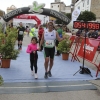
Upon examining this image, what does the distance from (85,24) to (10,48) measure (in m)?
2.74

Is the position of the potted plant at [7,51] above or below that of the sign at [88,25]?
below

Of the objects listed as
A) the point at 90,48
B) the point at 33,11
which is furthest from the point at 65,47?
the point at 33,11

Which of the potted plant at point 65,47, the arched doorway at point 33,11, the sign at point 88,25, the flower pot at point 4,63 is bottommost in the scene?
the flower pot at point 4,63

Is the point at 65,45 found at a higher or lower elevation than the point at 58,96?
higher

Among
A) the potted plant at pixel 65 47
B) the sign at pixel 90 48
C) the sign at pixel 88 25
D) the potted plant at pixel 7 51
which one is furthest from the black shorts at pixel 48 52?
the potted plant at pixel 65 47

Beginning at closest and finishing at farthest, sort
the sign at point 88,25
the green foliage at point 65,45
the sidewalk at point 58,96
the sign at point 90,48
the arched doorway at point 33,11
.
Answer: the sidewalk at point 58,96 → the sign at point 88,25 → the sign at point 90,48 → the green foliage at point 65,45 → the arched doorway at point 33,11

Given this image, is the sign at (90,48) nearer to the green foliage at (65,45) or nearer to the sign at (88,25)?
the sign at (88,25)

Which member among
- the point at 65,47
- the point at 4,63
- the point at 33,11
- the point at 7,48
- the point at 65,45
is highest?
the point at 33,11

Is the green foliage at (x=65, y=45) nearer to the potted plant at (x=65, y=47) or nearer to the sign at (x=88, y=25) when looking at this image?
the potted plant at (x=65, y=47)

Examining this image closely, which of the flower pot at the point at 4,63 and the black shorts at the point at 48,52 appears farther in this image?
the flower pot at the point at 4,63

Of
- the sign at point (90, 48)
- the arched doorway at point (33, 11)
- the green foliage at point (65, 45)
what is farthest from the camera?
the arched doorway at point (33, 11)

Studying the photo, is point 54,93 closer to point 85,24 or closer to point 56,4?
point 85,24

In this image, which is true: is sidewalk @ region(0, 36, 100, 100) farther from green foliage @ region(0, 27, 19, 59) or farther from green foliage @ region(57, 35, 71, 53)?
green foliage @ region(57, 35, 71, 53)

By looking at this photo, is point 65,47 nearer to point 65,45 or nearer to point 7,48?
point 65,45
